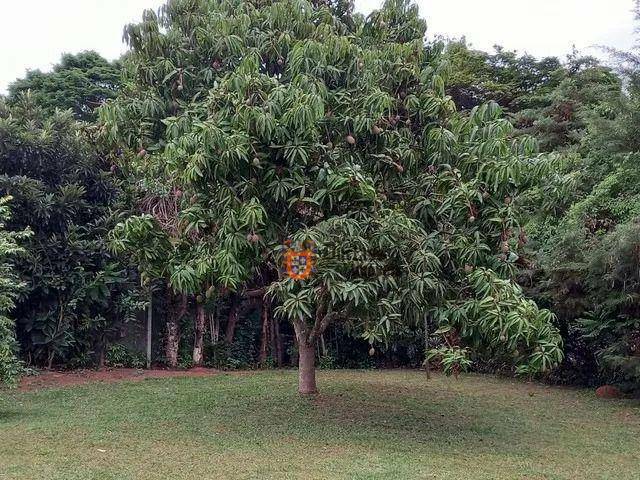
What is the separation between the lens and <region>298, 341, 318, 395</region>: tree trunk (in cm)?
768

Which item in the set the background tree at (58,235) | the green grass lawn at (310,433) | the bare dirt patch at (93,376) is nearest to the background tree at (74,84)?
the background tree at (58,235)

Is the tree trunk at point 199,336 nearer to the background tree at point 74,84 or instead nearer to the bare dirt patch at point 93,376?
the bare dirt patch at point 93,376

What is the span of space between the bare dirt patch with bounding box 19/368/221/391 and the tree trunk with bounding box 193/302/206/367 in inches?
13.3

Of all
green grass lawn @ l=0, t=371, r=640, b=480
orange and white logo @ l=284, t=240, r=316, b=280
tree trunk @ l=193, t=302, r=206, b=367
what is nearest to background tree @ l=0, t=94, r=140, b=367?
tree trunk @ l=193, t=302, r=206, b=367

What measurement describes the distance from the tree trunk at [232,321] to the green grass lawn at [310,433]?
97.9 inches

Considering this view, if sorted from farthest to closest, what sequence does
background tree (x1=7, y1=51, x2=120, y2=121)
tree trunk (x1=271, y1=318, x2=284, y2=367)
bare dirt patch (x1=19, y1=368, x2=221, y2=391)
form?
background tree (x1=7, y1=51, x2=120, y2=121)
tree trunk (x1=271, y1=318, x2=284, y2=367)
bare dirt patch (x1=19, y1=368, x2=221, y2=391)

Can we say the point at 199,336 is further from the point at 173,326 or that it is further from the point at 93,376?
the point at 93,376

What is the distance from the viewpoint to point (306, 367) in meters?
7.92

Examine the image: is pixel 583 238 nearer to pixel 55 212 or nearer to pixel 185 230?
pixel 185 230

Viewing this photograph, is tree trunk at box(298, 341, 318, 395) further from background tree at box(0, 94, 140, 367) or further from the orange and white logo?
background tree at box(0, 94, 140, 367)

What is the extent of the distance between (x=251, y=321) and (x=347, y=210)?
713 cm

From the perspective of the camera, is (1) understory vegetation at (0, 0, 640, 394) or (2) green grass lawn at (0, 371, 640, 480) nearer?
(2) green grass lawn at (0, 371, 640, 480)

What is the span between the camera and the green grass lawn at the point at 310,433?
4910 mm

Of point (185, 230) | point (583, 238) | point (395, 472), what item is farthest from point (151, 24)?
point (583, 238)
